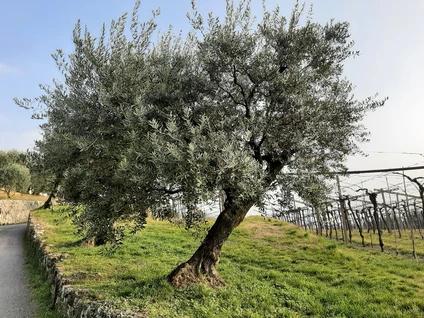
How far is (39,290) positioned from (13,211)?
105ft

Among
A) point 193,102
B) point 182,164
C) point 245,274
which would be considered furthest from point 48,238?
point 182,164

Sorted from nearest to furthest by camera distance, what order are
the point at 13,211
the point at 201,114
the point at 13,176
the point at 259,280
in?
the point at 201,114
the point at 259,280
the point at 13,211
the point at 13,176

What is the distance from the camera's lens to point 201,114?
325 inches

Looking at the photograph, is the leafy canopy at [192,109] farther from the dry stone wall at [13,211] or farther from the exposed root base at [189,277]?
the dry stone wall at [13,211]

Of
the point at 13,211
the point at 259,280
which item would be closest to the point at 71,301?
the point at 259,280

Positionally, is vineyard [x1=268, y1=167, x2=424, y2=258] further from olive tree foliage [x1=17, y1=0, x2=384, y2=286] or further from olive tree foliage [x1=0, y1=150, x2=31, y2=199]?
olive tree foliage [x1=0, y1=150, x2=31, y2=199]

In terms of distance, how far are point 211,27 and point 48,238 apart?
14.8 m

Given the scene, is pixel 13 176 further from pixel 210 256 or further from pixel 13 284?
pixel 210 256

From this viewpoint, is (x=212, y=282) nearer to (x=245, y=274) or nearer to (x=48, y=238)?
(x=245, y=274)

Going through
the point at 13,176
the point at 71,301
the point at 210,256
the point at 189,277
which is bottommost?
the point at 71,301

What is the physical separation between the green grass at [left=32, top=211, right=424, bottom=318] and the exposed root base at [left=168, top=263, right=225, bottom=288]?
0.25 metres

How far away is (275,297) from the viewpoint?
28.8 feet

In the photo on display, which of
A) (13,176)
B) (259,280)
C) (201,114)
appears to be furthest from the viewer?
(13,176)

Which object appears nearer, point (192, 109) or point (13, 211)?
point (192, 109)
